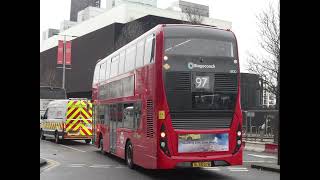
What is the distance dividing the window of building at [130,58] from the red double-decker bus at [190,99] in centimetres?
142

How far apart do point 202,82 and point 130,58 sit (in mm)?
3526

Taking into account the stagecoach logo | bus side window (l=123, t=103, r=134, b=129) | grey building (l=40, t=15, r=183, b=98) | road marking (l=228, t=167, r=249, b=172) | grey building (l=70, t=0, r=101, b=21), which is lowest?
road marking (l=228, t=167, r=249, b=172)

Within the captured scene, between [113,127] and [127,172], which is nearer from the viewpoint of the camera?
[127,172]

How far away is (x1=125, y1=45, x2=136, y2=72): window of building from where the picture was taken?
46.2 ft

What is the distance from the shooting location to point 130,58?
14500 millimetres

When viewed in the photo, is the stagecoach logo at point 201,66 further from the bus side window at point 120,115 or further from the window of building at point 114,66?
the window of building at point 114,66

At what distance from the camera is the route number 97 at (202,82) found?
11.6 metres

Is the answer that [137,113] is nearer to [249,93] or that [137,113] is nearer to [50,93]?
[50,93]

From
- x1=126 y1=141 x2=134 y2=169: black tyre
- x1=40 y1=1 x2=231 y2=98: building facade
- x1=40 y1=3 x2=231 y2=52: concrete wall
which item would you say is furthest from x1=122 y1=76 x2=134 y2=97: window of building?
x1=40 y1=3 x2=231 y2=52: concrete wall

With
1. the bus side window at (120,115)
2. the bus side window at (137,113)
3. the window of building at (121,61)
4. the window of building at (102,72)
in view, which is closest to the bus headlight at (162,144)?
the bus side window at (137,113)

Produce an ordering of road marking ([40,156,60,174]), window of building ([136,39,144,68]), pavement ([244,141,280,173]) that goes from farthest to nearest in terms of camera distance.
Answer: pavement ([244,141,280,173])
road marking ([40,156,60,174])
window of building ([136,39,144,68])

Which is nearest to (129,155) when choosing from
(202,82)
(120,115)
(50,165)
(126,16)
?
(120,115)

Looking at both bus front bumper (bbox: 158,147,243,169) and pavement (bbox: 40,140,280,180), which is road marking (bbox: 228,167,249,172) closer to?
pavement (bbox: 40,140,280,180)
